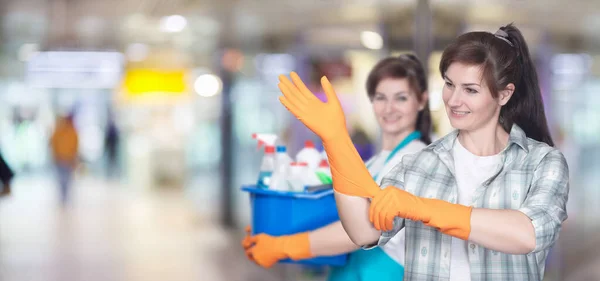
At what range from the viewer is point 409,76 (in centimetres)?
267

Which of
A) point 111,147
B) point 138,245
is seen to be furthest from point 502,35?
point 111,147

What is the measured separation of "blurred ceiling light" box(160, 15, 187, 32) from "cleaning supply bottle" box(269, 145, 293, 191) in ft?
Answer: 22.3

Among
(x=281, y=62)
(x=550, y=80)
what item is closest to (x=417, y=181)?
(x=550, y=80)

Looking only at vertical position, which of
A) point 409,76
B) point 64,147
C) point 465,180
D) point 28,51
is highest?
point 28,51

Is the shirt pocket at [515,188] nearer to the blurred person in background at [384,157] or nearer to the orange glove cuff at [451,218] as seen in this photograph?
the orange glove cuff at [451,218]

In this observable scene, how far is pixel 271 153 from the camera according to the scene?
287 centimetres

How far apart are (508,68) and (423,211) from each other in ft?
A: 1.55

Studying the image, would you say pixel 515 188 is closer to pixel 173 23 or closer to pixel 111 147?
pixel 173 23

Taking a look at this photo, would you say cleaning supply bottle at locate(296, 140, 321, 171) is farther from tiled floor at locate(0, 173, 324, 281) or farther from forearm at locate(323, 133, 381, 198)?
tiled floor at locate(0, 173, 324, 281)

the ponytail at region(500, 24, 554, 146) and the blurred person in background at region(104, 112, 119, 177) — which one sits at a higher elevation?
the ponytail at region(500, 24, 554, 146)

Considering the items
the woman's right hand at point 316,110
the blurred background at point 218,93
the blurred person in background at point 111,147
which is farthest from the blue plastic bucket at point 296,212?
the blurred person in background at point 111,147

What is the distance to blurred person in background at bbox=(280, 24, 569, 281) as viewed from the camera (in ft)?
5.73

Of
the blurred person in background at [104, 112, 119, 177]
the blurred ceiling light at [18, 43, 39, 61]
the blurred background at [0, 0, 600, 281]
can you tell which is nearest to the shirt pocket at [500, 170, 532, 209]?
the blurred background at [0, 0, 600, 281]

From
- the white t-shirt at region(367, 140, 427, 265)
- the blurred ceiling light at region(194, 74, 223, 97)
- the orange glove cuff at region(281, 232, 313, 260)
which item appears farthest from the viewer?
the blurred ceiling light at region(194, 74, 223, 97)
